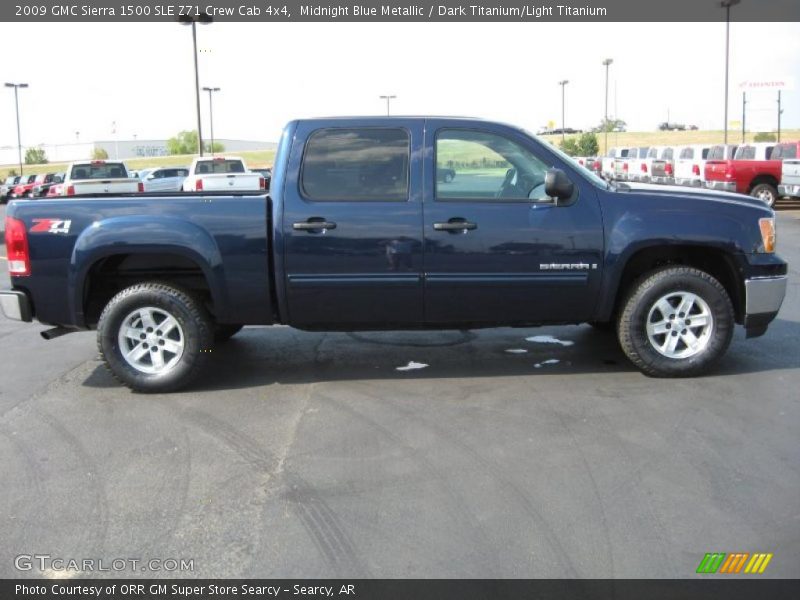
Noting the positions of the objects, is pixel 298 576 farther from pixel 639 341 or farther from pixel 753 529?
pixel 639 341

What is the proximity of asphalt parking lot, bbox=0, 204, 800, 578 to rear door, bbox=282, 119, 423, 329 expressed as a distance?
63cm

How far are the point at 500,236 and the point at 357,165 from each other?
116 cm

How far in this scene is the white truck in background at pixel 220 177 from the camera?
18000 mm

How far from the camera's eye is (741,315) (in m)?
5.99

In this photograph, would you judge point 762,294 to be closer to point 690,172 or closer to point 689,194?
point 689,194

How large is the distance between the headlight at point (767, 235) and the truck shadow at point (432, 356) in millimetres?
960

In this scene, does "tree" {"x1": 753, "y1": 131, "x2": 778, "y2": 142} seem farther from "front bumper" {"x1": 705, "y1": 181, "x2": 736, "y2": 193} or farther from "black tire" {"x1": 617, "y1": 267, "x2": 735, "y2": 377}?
"black tire" {"x1": 617, "y1": 267, "x2": 735, "y2": 377}

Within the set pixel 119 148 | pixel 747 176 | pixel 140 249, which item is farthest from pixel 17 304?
pixel 119 148

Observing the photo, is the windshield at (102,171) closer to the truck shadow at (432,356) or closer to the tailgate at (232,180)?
the tailgate at (232,180)

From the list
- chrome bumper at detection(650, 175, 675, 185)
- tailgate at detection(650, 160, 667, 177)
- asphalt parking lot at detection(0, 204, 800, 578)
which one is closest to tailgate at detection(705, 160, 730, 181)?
chrome bumper at detection(650, 175, 675, 185)

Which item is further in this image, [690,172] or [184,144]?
[184,144]

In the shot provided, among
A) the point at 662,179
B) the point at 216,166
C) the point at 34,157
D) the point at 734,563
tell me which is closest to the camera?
the point at 734,563

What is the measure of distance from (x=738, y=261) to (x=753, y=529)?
2.74 metres

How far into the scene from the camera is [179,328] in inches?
229
